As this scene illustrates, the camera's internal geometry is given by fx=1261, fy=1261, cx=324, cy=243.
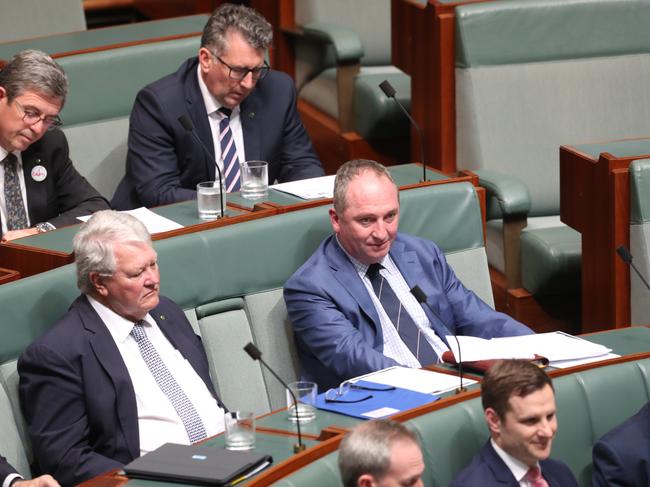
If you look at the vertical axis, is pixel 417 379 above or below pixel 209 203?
below

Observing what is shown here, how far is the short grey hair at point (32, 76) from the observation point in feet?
5.66

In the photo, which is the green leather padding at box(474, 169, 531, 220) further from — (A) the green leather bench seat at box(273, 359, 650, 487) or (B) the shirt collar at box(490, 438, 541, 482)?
(B) the shirt collar at box(490, 438, 541, 482)

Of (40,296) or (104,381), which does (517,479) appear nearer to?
(104,381)

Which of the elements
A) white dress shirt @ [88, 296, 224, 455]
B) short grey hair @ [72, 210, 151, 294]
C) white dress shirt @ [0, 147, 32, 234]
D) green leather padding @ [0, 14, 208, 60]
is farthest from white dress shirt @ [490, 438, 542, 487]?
green leather padding @ [0, 14, 208, 60]

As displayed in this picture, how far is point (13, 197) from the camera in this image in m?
1.80

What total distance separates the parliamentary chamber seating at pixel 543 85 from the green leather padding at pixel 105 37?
1.74 ft

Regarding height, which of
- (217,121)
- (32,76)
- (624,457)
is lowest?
(624,457)

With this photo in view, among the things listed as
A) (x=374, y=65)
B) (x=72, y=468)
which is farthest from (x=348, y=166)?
(x=374, y=65)

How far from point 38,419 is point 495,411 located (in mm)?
504

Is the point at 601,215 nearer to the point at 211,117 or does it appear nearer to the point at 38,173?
the point at 211,117

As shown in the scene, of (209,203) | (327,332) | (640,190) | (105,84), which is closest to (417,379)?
(327,332)

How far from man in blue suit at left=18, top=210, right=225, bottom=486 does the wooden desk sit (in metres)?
0.69

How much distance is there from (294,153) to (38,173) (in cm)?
49

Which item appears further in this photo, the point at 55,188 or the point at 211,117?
the point at 211,117
